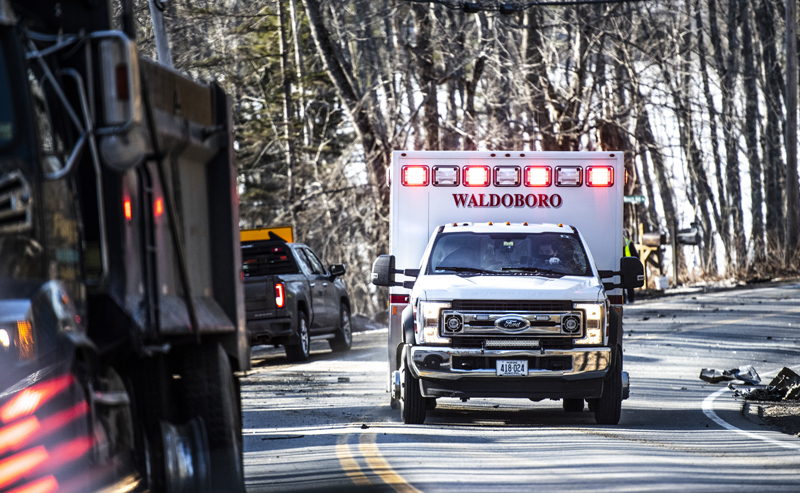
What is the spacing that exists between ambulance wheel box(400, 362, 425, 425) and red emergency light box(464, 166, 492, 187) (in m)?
2.92

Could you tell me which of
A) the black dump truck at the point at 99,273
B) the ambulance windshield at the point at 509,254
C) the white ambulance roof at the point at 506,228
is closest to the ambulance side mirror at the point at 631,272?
the ambulance windshield at the point at 509,254

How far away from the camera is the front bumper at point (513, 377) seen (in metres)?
9.86

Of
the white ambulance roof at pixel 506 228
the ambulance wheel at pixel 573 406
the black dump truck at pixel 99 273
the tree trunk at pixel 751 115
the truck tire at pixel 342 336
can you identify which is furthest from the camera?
the tree trunk at pixel 751 115

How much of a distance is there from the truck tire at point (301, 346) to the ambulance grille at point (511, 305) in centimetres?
786

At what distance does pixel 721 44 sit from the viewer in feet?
151

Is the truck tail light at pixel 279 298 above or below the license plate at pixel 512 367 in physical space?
above

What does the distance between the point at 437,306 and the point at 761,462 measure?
3360 mm

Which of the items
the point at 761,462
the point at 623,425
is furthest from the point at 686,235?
the point at 761,462

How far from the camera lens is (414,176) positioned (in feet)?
40.0

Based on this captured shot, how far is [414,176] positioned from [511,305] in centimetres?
274

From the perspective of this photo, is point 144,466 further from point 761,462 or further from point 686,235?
point 686,235

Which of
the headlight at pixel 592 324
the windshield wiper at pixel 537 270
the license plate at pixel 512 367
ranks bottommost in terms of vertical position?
the license plate at pixel 512 367

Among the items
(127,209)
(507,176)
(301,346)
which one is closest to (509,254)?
(507,176)

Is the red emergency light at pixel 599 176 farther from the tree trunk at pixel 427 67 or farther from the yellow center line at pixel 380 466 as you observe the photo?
the tree trunk at pixel 427 67
